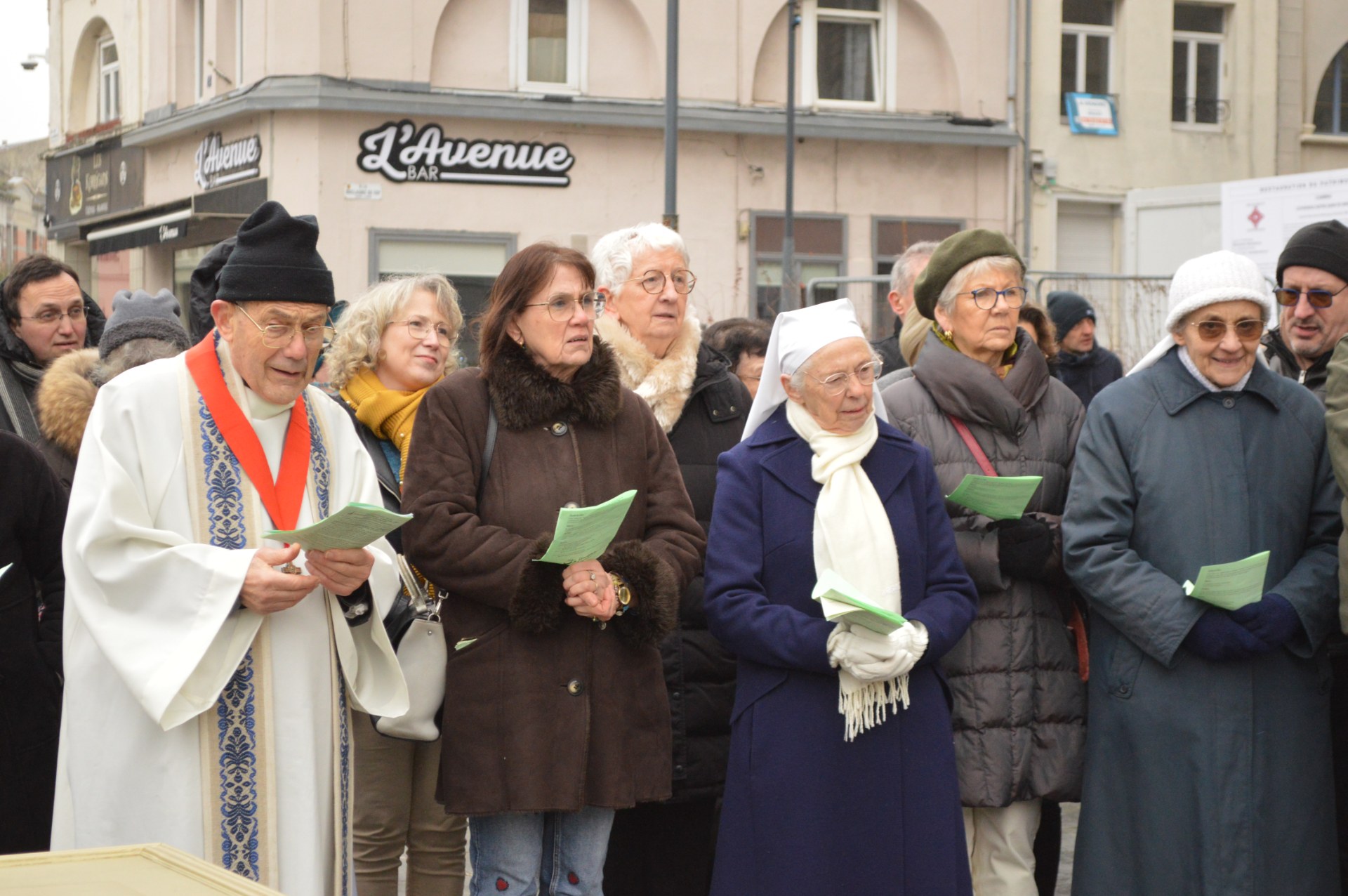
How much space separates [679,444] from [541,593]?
3.61ft

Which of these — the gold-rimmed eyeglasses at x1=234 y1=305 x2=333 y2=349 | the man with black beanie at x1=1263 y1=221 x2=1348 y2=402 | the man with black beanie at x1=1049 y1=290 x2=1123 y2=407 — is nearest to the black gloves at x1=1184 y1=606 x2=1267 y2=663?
the man with black beanie at x1=1263 y1=221 x2=1348 y2=402

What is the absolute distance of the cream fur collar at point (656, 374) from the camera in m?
4.76

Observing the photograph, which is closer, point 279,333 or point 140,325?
point 279,333

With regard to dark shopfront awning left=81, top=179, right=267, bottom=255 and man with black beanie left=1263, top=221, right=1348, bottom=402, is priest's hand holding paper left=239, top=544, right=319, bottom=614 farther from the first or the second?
dark shopfront awning left=81, top=179, right=267, bottom=255

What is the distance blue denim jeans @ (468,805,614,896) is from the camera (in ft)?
13.1

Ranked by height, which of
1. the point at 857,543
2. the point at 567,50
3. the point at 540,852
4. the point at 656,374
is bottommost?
the point at 540,852

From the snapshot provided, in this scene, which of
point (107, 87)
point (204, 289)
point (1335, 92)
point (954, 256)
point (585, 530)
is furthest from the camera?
Result: point (107, 87)

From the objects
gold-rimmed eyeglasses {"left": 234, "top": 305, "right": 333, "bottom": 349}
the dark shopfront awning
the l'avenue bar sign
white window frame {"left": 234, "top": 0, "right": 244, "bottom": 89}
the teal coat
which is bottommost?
the teal coat

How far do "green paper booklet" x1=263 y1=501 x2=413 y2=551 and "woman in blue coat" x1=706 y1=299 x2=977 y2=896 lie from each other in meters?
0.98

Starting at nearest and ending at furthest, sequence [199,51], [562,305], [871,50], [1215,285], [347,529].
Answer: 1. [347,529]
2. [562,305]
3. [1215,285]
4. [199,51]
5. [871,50]

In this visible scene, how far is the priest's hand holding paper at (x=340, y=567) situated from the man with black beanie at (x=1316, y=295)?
308 cm

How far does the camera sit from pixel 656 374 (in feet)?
15.6

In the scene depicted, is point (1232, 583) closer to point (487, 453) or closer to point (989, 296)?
point (989, 296)

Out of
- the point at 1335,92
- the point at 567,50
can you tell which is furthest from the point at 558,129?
the point at 1335,92
